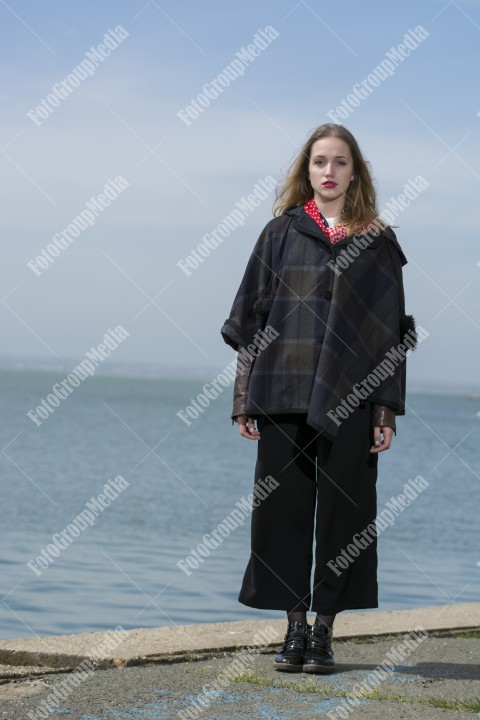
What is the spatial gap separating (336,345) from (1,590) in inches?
162

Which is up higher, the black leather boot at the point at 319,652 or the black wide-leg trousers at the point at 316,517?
the black wide-leg trousers at the point at 316,517

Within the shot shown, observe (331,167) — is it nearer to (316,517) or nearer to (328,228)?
(328,228)

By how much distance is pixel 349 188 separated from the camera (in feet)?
16.7

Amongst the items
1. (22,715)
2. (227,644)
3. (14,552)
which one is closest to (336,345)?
(227,644)

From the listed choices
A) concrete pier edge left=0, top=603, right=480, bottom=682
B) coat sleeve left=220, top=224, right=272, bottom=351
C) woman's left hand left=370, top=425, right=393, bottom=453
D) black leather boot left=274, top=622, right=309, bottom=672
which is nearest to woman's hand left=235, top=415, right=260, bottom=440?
coat sleeve left=220, top=224, right=272, bottom=351

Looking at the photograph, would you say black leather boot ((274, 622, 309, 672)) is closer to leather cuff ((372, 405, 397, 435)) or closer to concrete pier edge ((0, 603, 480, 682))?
concrete pier edge ((0, 603, 480, 682))

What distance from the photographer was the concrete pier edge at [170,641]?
15.5 feet

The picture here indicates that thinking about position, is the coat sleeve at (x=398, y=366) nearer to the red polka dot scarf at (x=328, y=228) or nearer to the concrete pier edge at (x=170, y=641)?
the red polka dot scarf at (x=328, y=228)

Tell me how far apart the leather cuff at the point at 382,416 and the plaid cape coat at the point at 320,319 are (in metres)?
0.03

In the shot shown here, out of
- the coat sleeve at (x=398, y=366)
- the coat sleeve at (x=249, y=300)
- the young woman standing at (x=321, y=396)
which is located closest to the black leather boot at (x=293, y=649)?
the young woman standing at (x=321, y=396)

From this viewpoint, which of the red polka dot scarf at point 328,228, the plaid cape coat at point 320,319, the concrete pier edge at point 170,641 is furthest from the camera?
the red polka dot scarf at point 328,228

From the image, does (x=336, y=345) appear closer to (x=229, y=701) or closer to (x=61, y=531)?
(x=229, y=701)

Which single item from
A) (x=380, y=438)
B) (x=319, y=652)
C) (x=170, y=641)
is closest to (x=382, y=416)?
(x=380, y=438)

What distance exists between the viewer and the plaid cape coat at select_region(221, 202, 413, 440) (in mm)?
4836
